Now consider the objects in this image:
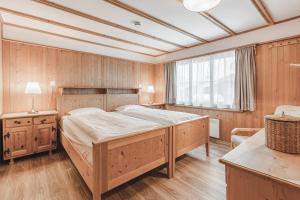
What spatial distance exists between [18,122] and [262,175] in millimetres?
3573

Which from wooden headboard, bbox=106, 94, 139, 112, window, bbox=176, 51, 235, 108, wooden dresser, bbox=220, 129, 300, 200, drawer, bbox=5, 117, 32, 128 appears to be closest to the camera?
wooden dresser, bbox=220, 129, 300, 200

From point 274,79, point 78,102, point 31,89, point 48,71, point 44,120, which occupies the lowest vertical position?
point 44,120

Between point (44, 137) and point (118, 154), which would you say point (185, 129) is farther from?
point (44, 137)

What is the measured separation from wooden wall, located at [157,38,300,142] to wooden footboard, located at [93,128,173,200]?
85.6 inches

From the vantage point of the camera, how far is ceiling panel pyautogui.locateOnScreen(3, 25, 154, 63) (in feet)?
9.70

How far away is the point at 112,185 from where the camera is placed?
1.73 meters

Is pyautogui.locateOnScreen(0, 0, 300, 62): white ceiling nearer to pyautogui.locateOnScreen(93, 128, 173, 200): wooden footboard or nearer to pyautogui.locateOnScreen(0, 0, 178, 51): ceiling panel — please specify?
pyautogui.locateOnScreen(0, 0, 178, 51): ceiling panel

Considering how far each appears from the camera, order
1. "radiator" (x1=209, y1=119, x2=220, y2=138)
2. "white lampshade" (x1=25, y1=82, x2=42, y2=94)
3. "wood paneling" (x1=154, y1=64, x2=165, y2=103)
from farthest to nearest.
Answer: "wood paneling" (x1=154, y1=64, x2=165, y2=103)
"radiator" (x1=209, y1=119, x2=220, y2=138)
"white lampshade" (x1=25, y1=82, x2=42, y2=94)

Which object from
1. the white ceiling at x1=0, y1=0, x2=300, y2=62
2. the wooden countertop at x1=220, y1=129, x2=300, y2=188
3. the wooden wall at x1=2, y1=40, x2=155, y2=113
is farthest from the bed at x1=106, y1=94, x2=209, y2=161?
the white ceiling at x1=0, y1=0, x2=300, y2=62

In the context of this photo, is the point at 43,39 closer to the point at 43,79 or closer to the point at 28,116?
the point at 43,79

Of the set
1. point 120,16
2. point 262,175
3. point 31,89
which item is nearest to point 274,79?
point 262,175

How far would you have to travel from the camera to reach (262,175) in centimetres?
80

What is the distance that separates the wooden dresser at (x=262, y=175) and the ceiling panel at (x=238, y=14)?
2.20 m

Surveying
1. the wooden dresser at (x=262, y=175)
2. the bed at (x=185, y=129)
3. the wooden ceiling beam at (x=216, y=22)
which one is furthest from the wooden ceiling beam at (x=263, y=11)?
the wooden dresser at (x=262, y=175)
